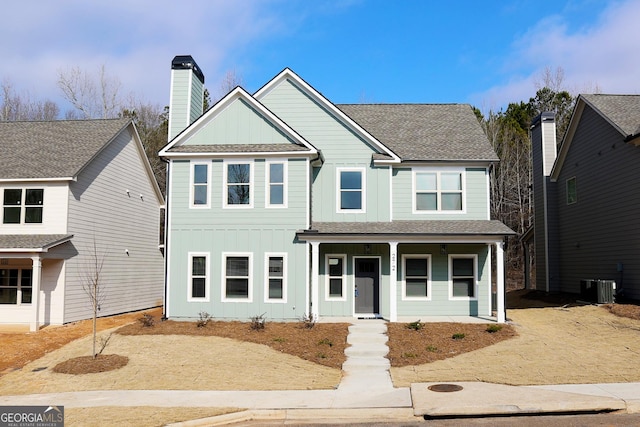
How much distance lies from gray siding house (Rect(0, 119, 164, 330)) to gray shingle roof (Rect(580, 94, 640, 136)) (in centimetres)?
1980

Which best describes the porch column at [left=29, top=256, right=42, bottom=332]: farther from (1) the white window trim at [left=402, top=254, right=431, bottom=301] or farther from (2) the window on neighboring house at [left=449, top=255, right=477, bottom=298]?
(2) the window on neighboring house at [left=449, top=255, right=477, bottom=298]

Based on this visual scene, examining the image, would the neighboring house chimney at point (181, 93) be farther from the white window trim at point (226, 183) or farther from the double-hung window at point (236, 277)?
the double-hung window at point (236, 277)

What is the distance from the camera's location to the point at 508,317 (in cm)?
2088

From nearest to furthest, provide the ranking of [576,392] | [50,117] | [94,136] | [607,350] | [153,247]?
[576,392] → [607,350] → [94,136] → [153,247] → [50,117]

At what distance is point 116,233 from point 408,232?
13392 mm

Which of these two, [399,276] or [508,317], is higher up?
[399,276]

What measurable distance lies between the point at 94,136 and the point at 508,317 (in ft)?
59.3

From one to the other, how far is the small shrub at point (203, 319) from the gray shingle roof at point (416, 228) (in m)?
4.18

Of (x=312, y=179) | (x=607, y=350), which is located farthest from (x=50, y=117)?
(x=607, y=350)

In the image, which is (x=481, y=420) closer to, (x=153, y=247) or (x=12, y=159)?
(x=12, y=159)

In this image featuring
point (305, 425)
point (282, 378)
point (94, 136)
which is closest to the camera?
point (305, 425)

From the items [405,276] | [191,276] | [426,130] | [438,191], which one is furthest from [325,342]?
[426,130]

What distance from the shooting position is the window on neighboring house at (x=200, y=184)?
20.7m

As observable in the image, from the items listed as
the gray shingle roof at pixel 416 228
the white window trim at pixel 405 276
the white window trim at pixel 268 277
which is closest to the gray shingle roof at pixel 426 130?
the gray shingle roof at pixel 416 228
